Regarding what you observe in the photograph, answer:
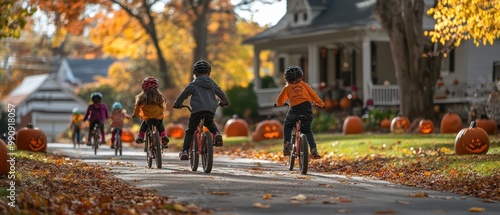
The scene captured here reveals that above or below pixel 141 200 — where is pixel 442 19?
above

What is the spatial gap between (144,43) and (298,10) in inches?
937

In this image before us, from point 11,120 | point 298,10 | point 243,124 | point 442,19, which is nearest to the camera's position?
point 11,120

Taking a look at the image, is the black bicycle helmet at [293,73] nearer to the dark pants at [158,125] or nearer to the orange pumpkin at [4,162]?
the dark pants at [158,125]

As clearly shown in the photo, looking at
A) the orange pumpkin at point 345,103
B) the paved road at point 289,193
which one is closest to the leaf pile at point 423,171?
the paved road at point 289,193

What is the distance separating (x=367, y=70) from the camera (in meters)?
42.2

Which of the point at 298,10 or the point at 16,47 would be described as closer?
the point at 298,10

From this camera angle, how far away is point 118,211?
12.3 metres

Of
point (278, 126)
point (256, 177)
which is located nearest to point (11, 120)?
point (256, 177)

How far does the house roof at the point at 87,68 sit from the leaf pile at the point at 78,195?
8899 centimetres

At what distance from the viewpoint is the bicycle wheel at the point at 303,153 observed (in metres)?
18.3

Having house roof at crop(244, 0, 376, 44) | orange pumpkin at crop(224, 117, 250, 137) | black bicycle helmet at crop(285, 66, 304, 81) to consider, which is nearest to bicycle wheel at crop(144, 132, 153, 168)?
black bicycle helmet at crop(285, 66, 304, 81)

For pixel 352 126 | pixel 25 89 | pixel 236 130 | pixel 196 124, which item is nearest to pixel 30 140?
pixel 196 124

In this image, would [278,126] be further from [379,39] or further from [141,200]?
[141,200]

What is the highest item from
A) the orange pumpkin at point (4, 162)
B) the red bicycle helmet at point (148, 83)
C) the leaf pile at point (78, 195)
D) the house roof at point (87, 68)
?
the house roof at point (87, 68)
